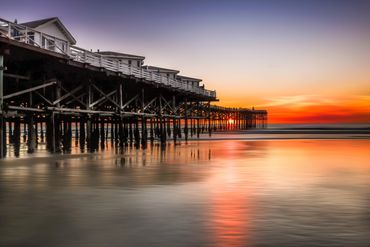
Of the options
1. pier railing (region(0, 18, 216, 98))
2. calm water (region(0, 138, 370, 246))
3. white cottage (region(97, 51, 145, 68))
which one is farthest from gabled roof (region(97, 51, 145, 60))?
calm water (region(0, 138, 370, 246))

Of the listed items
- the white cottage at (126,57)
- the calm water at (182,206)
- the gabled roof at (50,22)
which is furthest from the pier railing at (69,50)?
the white cottage at (126,57)


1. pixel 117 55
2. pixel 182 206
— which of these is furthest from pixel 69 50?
pixel 117 55

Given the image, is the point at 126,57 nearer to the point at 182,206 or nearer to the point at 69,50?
the point at 69,50

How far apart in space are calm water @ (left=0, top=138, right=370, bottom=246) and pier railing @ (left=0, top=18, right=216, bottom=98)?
569 centimetres

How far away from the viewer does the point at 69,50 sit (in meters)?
23.2

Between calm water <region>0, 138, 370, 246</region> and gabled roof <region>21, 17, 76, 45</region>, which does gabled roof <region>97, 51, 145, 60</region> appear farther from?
calm water <region>0, 138, 370, 246</region>

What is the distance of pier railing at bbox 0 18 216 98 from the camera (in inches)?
778

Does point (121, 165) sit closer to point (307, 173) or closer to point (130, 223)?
point (307, 173)

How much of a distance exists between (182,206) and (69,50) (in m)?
15.0

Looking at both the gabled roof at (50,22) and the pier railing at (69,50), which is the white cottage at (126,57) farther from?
the gabled roof at (50,22)

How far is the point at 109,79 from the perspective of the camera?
30.0 metres

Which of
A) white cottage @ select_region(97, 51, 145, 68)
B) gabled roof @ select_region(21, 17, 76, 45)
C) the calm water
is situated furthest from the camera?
white cottage @ select_region(97, 51, 145, 68)

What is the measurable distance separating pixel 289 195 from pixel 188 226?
443 centimetres

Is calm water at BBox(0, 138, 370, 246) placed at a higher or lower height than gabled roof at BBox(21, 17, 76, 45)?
lower
